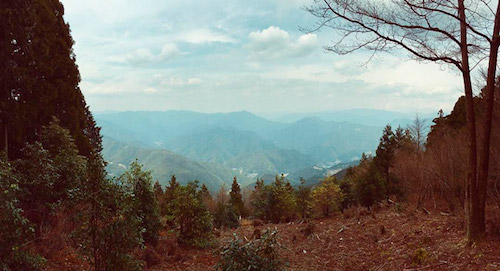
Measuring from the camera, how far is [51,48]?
12.7m

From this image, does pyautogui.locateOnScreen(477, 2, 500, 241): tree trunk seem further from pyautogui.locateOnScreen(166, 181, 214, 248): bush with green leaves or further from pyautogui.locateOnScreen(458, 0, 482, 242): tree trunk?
pyautogui.locateOnScreen(166, 181, 214, 248): bush with green leaves

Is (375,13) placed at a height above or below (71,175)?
above

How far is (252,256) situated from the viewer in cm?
486

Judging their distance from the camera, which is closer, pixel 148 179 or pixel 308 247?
pixel 148 179

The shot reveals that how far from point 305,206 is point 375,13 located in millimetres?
22390

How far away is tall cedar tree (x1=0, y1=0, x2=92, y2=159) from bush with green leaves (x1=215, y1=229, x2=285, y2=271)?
9.98 m

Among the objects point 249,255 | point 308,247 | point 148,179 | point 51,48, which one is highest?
point 51,48

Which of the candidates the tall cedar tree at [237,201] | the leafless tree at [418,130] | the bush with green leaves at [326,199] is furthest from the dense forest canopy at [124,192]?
the tall cedar tree at [237,201]

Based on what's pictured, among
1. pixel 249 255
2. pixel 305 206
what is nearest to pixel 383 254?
pixel 249 255

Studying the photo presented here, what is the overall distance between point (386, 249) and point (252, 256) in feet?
18.9

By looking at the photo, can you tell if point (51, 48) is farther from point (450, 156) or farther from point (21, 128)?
point (450, 156)

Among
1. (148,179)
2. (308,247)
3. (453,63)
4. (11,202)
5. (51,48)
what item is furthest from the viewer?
(51,48)

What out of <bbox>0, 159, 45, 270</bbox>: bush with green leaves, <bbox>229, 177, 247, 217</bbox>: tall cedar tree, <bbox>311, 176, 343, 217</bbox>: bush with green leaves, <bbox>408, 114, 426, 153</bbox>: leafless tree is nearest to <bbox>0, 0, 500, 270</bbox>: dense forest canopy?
<bbox>0, 159, 45, 270</bbox>: bush with green leaves

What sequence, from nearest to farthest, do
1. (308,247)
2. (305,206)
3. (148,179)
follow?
(148,179) < (308,247) < (305,206)
